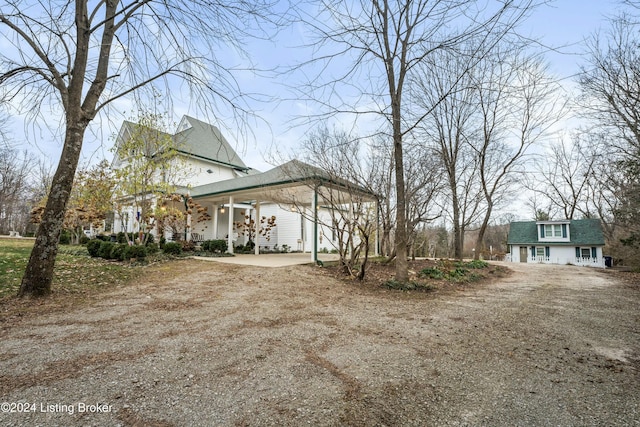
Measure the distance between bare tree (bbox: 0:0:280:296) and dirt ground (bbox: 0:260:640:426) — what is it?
83.2 inches

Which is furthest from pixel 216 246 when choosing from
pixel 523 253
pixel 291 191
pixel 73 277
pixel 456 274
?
pixel 523 253

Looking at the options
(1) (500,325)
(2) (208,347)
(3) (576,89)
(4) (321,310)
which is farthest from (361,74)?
(3) (576,89)

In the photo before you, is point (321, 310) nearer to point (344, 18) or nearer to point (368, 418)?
point (368, 418)

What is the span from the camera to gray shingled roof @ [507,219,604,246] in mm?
19672

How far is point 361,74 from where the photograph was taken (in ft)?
18.2

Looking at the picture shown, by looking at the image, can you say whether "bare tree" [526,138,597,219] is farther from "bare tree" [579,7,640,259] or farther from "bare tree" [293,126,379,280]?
"bare tree" [293,126,379,280]

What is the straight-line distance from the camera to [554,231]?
21516mm

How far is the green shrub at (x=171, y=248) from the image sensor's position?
10.8 m

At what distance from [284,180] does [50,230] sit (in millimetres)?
6370

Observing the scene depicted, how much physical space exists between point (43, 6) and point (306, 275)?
6904mm

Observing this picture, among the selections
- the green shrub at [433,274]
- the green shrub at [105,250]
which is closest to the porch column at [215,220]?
the green shrub at [105,250]

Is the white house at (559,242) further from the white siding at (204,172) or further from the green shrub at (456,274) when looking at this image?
the white siding at (204,172)

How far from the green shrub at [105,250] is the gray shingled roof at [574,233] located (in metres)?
26.8

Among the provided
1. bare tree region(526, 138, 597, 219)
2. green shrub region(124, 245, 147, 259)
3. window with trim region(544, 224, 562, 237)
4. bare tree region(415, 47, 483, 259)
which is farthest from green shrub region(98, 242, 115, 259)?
→ window with trim region(544, 224, 562, 237)
